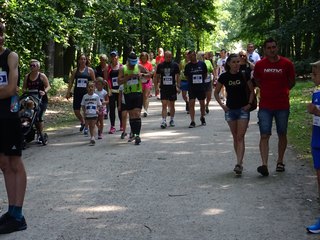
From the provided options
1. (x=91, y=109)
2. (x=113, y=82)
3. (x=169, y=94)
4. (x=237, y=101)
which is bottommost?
(x=91, y=109)

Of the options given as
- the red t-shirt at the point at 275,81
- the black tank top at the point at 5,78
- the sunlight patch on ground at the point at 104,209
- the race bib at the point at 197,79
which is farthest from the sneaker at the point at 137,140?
the black tank top at the point at 5,78

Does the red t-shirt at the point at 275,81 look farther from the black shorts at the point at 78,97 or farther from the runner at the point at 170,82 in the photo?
the black shorts at the point at 78,97

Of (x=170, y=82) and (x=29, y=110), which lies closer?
(x=29, y=110)

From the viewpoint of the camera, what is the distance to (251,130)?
12.8m

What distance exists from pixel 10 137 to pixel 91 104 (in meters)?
6.37

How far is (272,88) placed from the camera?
775cm

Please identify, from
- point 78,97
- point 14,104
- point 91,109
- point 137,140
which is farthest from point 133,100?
point 14,104

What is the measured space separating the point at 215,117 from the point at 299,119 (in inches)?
108

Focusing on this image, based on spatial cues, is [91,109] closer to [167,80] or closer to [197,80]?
[167,80]

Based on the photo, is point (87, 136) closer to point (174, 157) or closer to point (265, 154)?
point (174, 157)

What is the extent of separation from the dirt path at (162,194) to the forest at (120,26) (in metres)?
5.29

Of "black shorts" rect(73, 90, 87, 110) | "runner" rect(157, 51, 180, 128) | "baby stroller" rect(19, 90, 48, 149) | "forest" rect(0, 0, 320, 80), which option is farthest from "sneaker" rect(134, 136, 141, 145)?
"forest" rect(0, 0, 320, 80)

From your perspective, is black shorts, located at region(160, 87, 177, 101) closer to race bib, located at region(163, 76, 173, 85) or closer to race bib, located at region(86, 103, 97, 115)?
race bib, located at region(163, 76, 173, 85)

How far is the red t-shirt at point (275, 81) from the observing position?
768cm
